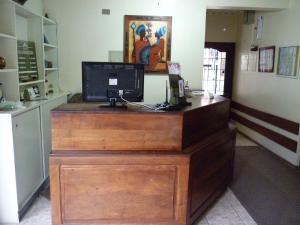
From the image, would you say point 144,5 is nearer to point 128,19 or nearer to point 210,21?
point 128,19

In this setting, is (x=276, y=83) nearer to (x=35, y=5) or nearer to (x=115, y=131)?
(x=115, y=131)

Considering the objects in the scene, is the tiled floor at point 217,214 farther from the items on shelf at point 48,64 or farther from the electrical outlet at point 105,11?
the electrical outlet at point 105,11

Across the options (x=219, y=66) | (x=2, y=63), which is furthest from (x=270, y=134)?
(x=2, y=63)

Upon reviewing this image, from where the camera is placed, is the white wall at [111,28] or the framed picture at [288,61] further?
the white wall at [111,28]

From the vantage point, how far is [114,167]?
2.33 meters

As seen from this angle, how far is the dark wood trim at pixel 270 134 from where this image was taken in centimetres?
445

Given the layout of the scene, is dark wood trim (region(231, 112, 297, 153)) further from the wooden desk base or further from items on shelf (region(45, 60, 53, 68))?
items on shelf (region(45, 60, 53, 68))

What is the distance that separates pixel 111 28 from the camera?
176 inches

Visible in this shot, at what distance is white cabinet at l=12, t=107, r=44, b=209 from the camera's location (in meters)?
2.68

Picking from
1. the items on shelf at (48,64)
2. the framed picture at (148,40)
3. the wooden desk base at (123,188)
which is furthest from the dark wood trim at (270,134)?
the items on shelf at (48,64)

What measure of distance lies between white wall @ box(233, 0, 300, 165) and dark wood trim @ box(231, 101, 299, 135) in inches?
2.8

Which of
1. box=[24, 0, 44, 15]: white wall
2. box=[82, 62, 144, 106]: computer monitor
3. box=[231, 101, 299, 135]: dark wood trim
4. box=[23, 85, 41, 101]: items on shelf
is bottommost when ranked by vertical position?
box=[231, 101, 299, 135]: dark wood trim

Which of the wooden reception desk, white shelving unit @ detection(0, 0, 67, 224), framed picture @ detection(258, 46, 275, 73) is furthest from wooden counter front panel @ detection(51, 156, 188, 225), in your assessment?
framed picture @ detection(258, 46, 275, 73)

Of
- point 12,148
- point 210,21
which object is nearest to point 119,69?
point 12,148
